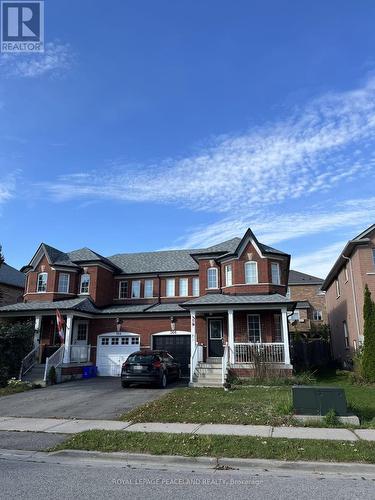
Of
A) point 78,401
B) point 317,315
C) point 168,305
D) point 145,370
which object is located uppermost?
point 317,315

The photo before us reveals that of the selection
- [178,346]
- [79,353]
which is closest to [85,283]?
[79,353]

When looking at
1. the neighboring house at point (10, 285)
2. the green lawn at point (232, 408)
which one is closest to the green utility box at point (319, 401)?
the green lawn at point (232, 408)

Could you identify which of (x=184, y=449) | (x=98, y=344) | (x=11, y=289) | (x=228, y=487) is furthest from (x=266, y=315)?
(x=11, y=289)

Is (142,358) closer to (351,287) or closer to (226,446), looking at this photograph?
(226,446)

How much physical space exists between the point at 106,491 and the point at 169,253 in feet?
84.2

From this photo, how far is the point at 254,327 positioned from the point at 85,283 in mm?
11950

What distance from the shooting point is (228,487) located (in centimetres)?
560

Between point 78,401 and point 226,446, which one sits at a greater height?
point 226,446

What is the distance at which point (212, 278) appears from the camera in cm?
2536

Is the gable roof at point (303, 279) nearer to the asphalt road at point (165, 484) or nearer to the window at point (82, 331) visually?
the window at point (82, 331)

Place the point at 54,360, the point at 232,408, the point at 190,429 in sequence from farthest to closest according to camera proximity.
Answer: the point at 54,360
the point at 232,408
the point at 190,429

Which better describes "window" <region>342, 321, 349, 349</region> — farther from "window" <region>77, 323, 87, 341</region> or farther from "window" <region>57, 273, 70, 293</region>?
"window" <region>57, 273, 70, 293</region>

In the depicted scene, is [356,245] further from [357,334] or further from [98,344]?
[98,344]

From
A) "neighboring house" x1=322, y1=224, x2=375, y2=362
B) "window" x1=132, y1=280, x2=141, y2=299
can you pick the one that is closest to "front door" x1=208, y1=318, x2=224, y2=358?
"window" x1=132, y1=280, x2=141, y2=299
